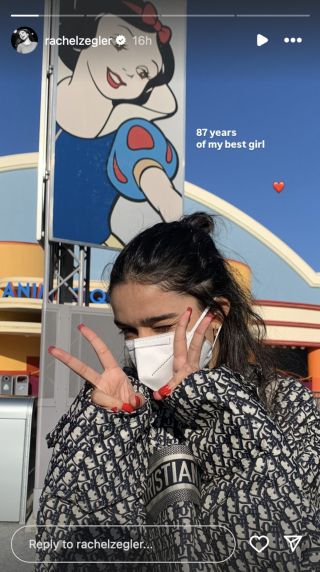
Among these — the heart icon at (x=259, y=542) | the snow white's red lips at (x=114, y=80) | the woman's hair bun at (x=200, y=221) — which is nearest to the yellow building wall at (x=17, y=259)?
the snow white's red lips at (x=114, y=80)

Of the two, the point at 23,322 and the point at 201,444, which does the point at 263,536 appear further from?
the point at 23,322

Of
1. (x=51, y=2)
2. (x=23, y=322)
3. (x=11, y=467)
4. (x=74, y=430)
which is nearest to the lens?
(x=74, y=430)

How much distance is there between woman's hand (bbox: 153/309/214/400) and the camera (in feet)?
3.44

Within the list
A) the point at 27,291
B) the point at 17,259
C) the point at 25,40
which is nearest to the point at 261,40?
the point at 25,40

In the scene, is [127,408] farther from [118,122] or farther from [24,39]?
[118,122]

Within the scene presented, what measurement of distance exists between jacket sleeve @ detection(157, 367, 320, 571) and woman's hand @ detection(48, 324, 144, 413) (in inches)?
2.8

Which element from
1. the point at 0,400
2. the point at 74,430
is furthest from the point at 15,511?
the point at 74,430

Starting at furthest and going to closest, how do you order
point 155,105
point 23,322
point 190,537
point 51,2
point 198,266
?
point 23,322 → point 155,105 → point 51,2 → point 198,266 → point 190,537

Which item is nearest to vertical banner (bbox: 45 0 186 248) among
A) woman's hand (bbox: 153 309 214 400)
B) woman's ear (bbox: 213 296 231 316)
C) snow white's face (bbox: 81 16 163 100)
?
snow white's face (bbox: 81 16 163 100)

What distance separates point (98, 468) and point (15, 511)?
3268mm

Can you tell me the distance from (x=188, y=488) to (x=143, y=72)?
3.83 meters

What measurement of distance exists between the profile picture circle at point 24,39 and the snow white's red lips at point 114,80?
0.94 m

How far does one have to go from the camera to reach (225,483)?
3.17ft

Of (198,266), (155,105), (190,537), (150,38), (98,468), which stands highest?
(150,38)
